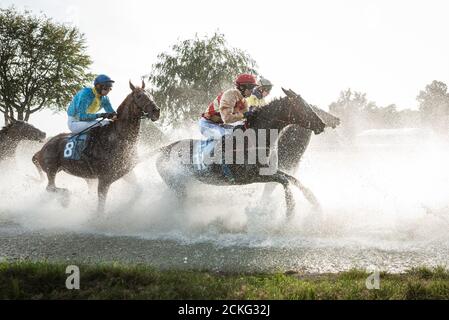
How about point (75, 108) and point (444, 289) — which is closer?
point (444, 289)

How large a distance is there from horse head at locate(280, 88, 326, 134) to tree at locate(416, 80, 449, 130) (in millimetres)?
53933

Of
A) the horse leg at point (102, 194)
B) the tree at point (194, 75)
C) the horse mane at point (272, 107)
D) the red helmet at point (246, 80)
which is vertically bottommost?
the horse leg at point (102, 194)

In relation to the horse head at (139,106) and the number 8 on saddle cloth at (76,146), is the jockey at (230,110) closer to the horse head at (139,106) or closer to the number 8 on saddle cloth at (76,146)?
the horse head at (139,106)

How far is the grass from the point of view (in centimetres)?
424

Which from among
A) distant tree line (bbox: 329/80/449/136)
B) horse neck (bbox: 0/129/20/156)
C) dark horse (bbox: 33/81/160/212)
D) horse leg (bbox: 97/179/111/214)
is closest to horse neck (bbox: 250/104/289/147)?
dark horse (bbox: 33/81/160/212)

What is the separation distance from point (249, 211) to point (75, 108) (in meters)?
4.93

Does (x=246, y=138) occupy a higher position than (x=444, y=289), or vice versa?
(x=246, y=138)

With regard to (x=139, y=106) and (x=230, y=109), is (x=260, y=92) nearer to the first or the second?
(x=230, y=109)

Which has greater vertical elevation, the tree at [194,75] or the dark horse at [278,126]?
the tree at [194,75]

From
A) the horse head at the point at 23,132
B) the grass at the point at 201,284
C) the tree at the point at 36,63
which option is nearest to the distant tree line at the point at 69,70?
the tree at the point at 36,63

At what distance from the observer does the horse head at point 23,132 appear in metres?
14.5
